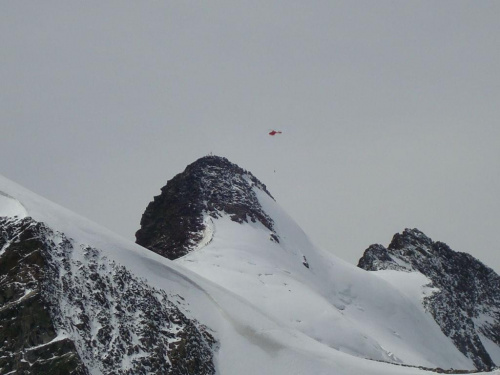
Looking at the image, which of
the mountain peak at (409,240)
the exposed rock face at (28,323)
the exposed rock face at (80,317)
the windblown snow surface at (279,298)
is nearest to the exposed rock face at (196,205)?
the windblown snow surface at (279,298)

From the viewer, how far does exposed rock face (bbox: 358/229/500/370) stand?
259ft

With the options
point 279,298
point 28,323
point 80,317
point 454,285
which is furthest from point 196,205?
point 454,285

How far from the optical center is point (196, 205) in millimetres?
66812

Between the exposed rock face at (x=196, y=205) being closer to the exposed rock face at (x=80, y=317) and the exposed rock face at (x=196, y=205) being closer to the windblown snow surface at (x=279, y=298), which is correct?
the windblown snow surface at (x=279, y=298)

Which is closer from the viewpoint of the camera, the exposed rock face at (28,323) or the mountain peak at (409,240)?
the exposed rock face at (28,323)

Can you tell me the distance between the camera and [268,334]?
41.0 metres

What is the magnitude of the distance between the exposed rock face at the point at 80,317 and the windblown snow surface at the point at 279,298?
39.4 inches

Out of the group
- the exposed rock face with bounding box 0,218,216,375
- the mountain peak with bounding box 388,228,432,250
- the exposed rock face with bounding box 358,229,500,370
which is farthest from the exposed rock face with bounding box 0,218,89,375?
the mountain peak with bounding box 388,228,432,250

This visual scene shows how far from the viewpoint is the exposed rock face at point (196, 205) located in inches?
2507

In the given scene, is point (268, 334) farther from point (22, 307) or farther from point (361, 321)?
point (361, 321)

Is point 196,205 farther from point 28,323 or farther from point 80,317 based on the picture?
point 28,323

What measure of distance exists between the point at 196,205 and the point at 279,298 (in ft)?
56.7

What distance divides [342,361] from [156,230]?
31.5m

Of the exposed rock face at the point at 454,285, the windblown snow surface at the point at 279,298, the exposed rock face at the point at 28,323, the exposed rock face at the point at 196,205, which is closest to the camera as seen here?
Result: the exposed rock face at the point at 28,323
